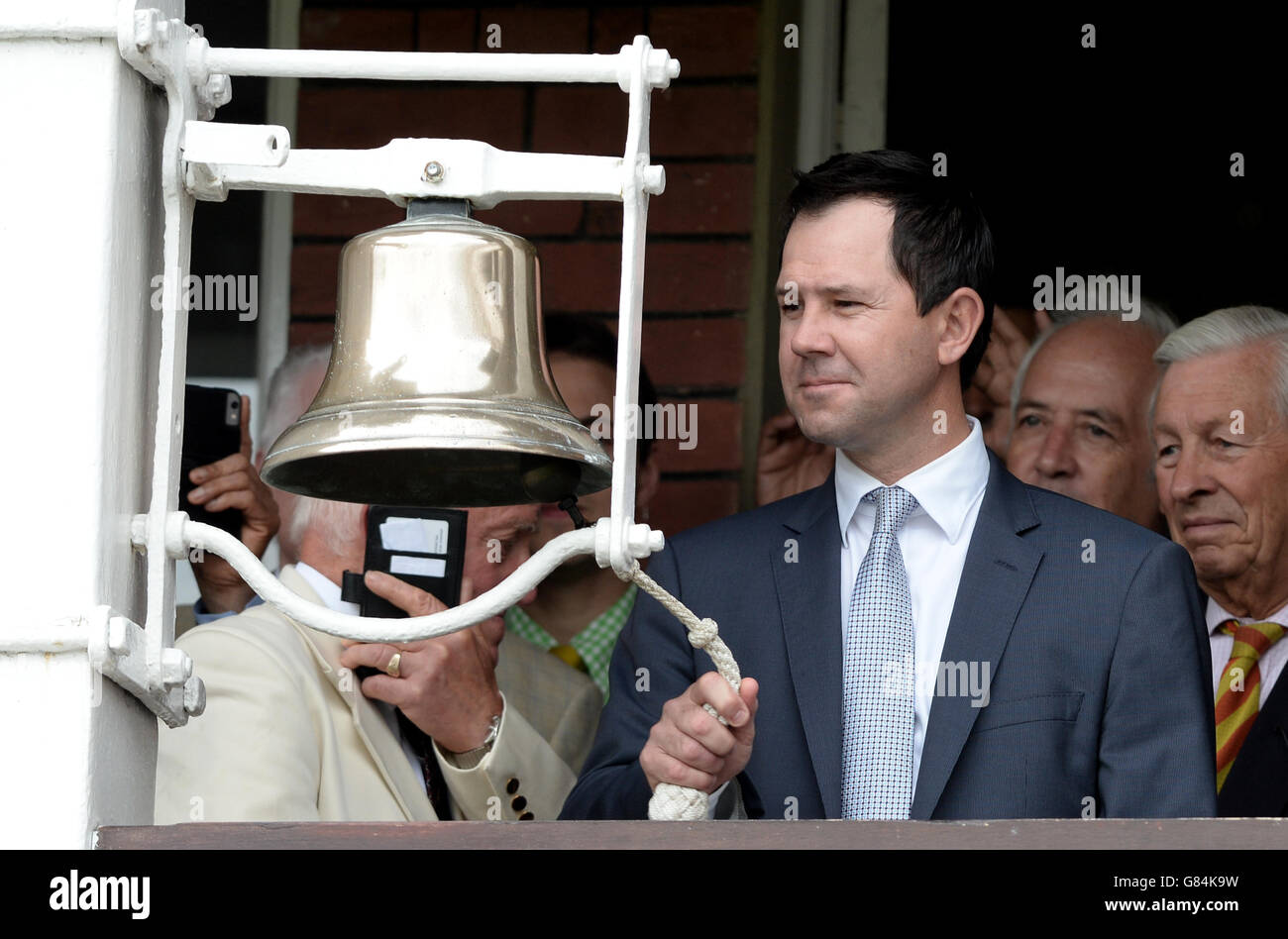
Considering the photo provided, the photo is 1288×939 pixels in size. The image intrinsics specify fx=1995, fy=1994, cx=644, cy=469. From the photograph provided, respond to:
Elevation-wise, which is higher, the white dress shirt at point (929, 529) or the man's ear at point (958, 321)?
the man's ear at point (958, 321)

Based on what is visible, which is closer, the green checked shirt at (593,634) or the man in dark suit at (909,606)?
the man in dark suit at (909,606)

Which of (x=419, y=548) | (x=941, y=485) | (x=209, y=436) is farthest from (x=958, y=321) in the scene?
(x=209, y=436)

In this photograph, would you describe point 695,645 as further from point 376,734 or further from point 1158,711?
point 376,734

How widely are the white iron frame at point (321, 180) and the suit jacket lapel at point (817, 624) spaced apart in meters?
0.69

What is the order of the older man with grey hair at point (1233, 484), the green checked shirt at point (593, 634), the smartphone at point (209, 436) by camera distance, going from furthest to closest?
the green checked shirt at point (593, 634)
the smartphone at point (209, 436)
the older man with grey hair at point (1233, 484)

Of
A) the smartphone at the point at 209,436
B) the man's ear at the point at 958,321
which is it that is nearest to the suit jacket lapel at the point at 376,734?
the smartphone at the point at 209,436

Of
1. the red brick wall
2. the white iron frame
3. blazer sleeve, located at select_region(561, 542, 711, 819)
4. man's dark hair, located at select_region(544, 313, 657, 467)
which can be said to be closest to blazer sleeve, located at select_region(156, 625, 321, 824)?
blazer sleeve, located at select_region(561, 542, 711, 819)

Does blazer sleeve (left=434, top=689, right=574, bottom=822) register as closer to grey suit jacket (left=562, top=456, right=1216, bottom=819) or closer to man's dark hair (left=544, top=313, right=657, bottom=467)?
grey suit jacket (left=562, top=456, right=1216, bottom=819)

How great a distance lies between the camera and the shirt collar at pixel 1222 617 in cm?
315

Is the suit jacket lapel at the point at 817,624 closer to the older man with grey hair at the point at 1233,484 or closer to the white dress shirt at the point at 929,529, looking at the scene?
the white dress shirt at the point at 929,529

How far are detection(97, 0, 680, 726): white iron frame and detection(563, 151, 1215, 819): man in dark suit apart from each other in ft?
1.31

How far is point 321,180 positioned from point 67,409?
0.30 meters

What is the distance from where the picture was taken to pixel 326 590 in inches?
108

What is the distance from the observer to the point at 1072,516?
2.48 meters
